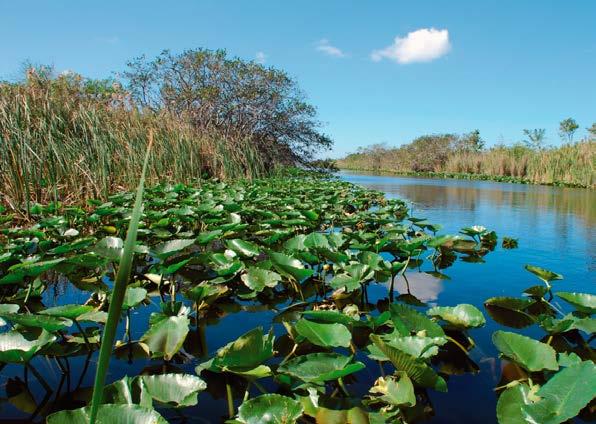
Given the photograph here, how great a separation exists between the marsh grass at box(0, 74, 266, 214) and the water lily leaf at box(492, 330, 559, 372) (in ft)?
9.16

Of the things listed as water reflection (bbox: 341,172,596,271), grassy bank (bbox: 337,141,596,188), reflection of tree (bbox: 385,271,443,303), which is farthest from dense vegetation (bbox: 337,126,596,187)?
reflection of tree (bbox: 385,271,443,303)

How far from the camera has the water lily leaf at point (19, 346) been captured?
0.94m

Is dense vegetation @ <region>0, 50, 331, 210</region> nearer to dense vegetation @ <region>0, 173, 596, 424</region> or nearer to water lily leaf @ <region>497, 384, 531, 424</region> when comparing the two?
dense vegetation @ <region>0, 173, 596, 424</region>

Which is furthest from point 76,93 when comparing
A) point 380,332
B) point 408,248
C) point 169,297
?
point 380,332

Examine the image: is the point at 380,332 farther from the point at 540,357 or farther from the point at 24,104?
the point at 24,104

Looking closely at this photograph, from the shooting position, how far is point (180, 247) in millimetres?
1608

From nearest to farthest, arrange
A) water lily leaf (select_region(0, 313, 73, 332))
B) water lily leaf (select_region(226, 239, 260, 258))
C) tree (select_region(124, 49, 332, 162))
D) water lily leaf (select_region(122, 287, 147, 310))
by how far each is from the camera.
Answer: water lily leaf (select_region(0, 313, 73, 332))
water lily leaf (select_region(122, 287, 147, 310))
water lily leaf (select_region(226, 239, 260, 258))
tree (select_region(124, 49, 332, 162))

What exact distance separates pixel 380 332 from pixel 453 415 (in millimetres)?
370

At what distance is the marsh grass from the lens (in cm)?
297

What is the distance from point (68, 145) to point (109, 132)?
57 cm

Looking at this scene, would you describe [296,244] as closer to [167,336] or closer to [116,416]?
[167,336]

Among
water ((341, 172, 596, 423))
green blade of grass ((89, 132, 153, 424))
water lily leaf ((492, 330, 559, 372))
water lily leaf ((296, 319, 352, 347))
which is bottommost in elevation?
water ((341, 172, 596, 423))

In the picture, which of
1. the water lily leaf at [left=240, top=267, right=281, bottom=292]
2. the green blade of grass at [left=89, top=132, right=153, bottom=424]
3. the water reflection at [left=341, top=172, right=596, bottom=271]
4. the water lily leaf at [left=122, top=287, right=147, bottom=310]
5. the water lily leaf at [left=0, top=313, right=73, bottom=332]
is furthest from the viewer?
the water reflection at [left=341, top=172, right=596, bottom=271]

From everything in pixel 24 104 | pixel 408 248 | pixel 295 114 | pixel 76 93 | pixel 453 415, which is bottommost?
pixel 453 415
